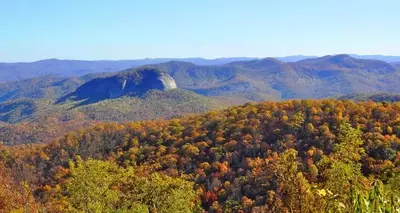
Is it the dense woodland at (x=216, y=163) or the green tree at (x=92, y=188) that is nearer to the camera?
the dense woodland at (x=216, y=163)

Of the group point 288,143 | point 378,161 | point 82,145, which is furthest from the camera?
point 82,145

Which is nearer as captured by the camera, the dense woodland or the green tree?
the dense woodland

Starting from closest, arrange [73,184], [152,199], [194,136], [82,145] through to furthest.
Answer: [152,199] → [73,184] → [194,136] → [82,145]

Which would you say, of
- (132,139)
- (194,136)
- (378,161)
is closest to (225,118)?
(194,136)

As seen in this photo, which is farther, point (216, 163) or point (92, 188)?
point (216, 163)

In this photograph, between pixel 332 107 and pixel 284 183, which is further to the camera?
pixel 332 107

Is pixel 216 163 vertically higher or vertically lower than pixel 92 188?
lower

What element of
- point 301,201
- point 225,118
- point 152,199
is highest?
point 301,201

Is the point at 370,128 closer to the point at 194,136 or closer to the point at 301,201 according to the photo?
the point at 194,136
